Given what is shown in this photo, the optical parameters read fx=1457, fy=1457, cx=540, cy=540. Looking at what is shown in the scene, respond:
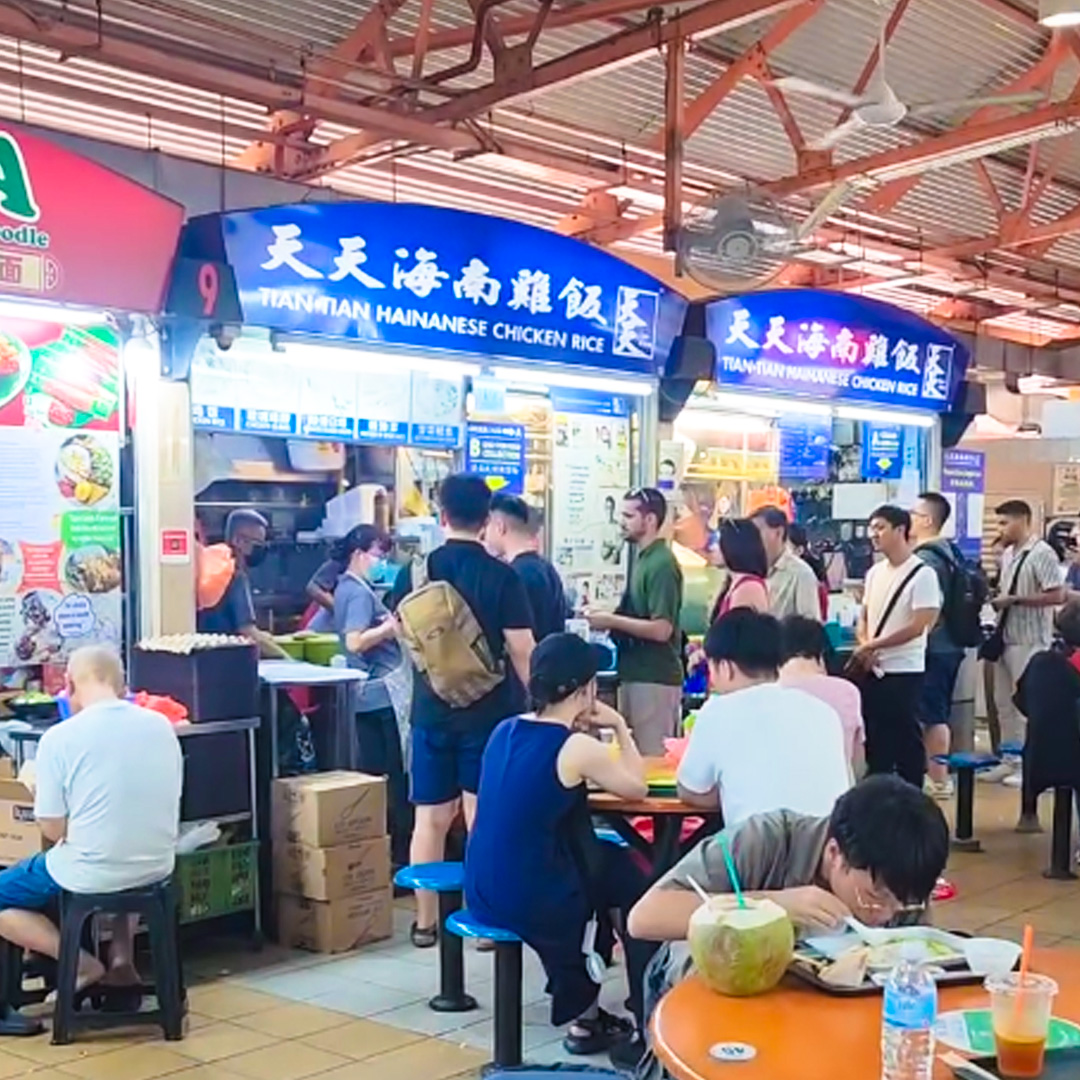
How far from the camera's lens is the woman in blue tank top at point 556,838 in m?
3.99

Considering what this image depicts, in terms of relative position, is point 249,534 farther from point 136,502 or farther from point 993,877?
point 993,877

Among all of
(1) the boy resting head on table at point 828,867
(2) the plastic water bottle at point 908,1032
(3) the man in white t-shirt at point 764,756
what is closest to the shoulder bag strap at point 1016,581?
(3) the man in white t-shirt at point 764,756

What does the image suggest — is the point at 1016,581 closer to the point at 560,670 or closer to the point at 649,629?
the point at 649,629

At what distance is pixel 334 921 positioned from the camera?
5418 mm

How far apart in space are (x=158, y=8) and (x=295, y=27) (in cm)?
82

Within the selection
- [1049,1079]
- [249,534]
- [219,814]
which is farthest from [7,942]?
[1049,1079]

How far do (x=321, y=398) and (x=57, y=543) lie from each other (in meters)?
2.00

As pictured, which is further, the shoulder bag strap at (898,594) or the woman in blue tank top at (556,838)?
the shoulder bag strap at (898,594)

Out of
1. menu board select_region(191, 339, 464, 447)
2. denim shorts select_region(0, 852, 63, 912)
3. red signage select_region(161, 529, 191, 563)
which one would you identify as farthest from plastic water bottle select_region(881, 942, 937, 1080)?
menu board select_region(191, 339, 464, 447)

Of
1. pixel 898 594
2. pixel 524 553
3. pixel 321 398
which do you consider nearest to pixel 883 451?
pixel 898 594

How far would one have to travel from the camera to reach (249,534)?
698 cm

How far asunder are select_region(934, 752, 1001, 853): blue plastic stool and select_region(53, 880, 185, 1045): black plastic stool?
4.18 meters

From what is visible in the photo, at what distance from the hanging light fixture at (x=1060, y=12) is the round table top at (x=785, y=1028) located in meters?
3.68

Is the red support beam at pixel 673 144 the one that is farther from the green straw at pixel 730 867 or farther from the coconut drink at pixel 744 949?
the coconut drink at pixel 744 949
